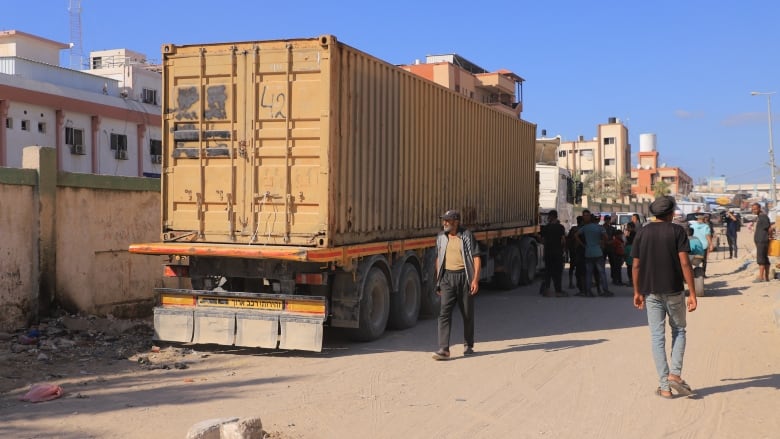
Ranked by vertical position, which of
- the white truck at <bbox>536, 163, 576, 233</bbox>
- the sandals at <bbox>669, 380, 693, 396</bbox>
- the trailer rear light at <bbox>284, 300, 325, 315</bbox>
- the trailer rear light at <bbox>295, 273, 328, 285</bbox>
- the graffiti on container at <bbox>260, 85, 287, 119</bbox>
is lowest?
the sandals at <bbox>669, 380, 693, 396</bbox>

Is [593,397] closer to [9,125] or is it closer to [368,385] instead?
[368,385]

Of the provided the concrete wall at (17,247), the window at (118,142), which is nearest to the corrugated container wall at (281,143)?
the concrete wall at (17,247)

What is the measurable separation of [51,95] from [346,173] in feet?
95.8

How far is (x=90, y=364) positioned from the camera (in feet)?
27.3

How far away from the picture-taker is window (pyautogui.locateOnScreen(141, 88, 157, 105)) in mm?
43969

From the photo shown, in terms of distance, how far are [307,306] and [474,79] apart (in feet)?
179

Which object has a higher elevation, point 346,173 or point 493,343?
point 346,173

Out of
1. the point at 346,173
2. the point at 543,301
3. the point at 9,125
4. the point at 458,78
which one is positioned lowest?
the point at 543,301

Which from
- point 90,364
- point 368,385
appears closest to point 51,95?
point 90,364

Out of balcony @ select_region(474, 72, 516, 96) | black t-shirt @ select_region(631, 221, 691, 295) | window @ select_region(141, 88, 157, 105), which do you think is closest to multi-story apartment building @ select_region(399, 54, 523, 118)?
balcony @ select_region(474, 72, 516, 96)

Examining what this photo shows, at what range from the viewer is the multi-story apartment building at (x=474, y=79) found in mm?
55781

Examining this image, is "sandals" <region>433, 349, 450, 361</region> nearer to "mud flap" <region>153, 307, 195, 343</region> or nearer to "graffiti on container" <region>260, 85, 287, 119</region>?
"mud flap" <region>153, 307, 195, 343</region>

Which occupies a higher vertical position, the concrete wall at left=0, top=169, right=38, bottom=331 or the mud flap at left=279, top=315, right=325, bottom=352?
the concrete wall at left=0, top=169, right=38, bottom=331

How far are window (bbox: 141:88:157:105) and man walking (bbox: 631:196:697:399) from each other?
134 feet
